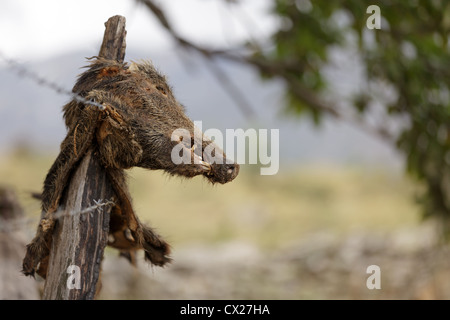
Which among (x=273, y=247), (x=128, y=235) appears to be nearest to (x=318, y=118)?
(x=128, y=235)

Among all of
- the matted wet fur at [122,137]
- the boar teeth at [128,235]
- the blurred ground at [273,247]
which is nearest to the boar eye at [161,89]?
the matted wet fur at [122,137]

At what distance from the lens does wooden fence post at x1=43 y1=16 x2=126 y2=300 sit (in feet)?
4.90

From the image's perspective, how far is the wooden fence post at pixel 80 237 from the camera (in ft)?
4.90

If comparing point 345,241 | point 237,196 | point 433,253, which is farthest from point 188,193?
point 433,253

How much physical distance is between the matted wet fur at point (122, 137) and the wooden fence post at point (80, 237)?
0.03 m

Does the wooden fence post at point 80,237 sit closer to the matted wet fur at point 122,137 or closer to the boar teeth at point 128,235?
the matted wet fur at point 122,137

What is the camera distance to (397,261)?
828 cm

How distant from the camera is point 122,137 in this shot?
4.93 ft

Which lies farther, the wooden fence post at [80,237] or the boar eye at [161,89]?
the boar eye at [161,89]

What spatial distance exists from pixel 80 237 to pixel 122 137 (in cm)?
31

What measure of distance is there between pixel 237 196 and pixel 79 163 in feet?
67.8

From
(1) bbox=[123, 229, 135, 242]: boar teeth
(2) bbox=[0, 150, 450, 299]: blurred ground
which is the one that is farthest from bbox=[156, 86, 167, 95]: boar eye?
(1) bbox=[123, 229, 135, 242]: boar teeth

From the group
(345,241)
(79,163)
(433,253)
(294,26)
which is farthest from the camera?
(345,241)
